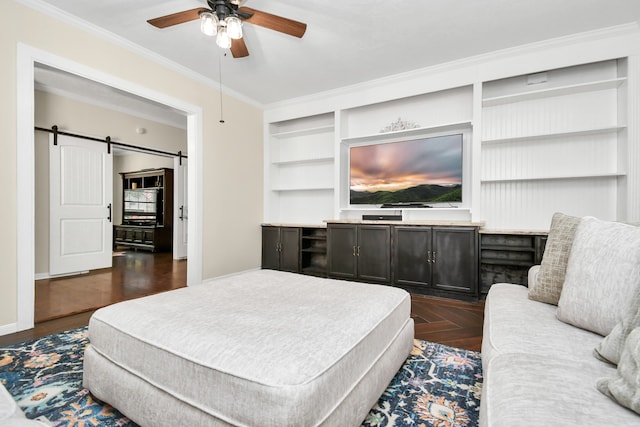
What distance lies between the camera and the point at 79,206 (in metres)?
4.64

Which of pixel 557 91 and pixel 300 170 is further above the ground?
pixel 557 91

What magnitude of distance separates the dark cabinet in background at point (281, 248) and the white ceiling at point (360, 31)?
2.15 m

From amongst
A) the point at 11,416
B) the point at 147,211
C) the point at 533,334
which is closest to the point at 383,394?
the point at 533,334

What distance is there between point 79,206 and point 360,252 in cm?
431

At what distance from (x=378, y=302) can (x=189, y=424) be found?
0.94 meters

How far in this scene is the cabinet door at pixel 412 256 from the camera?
3.40 m

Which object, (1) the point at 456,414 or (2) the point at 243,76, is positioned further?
(2) the point at 243,76

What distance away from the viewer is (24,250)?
244cm

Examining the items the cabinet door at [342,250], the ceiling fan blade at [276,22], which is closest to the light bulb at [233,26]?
the ceiling fan blade at [276,22]

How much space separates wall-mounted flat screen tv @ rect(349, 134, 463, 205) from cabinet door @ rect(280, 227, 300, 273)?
0.98 m

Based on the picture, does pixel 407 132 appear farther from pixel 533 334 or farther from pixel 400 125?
pixel 533 334

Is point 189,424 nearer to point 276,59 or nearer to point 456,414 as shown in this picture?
point 456,414

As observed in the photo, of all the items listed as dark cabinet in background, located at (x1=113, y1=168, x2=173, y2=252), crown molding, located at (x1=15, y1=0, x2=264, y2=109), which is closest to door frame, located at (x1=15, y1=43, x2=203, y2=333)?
crown molding, located at (x1=15, y1=0, x2=264, y2=109)

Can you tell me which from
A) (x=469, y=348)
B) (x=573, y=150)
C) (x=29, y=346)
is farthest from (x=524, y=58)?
(x=29, y=346)
